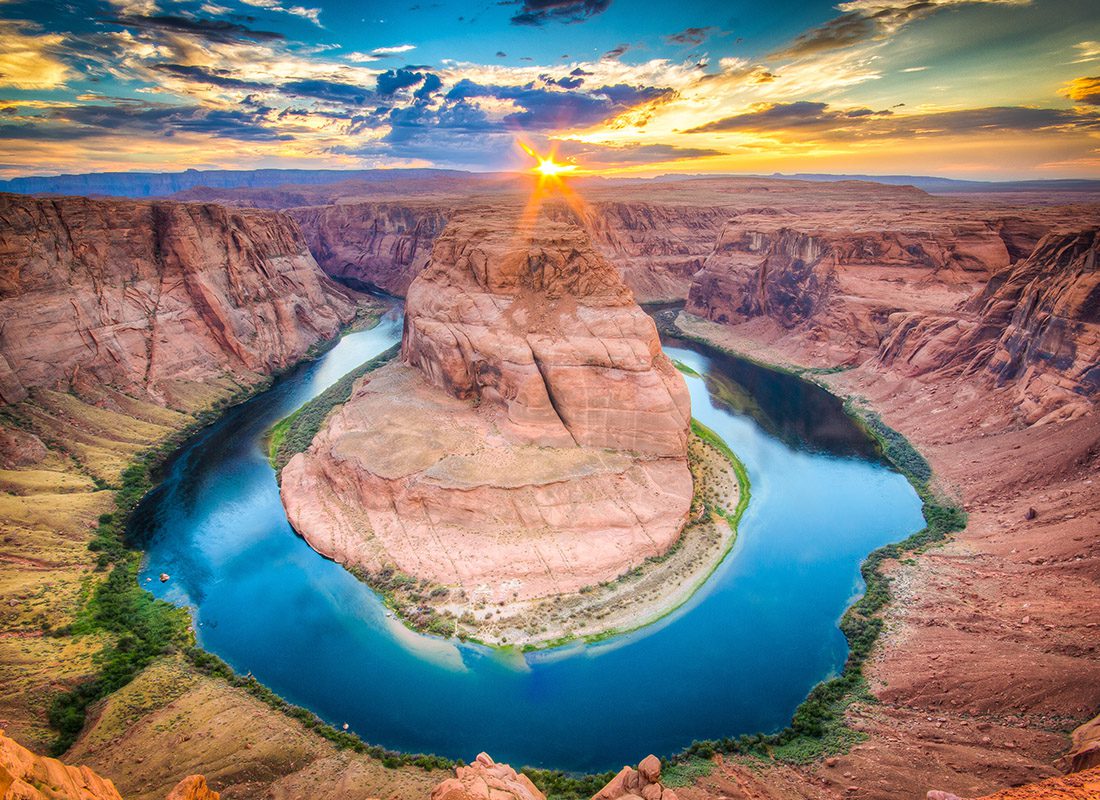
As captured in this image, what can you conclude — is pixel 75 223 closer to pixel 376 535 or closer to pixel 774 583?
pixel 376 535

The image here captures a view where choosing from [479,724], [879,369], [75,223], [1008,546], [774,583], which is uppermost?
[75,223]

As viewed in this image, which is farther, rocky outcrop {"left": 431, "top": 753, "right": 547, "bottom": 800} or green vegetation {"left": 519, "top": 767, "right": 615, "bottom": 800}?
green vegetation {"left": 519, "top": 767, "right": 615, "bottom": 800}

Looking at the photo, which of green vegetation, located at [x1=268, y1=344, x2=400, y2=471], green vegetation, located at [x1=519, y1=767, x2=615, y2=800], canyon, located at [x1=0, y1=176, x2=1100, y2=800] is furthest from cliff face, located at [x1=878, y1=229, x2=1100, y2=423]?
green vegetation, located at [x1=268, y1=344, x2=400, y2=471]

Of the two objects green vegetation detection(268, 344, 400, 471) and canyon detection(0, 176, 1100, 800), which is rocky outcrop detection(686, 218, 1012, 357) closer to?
canyon detection(0, 176, 1100, 800)

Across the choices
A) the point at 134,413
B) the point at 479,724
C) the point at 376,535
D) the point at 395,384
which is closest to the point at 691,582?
the point at 479,724

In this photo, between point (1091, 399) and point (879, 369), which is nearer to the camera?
point (1091, 399)

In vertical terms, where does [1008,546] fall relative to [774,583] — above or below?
above

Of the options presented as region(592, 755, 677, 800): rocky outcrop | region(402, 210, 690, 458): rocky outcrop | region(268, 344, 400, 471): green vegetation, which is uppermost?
region(402, 210, 690, 458): rocky outcrop
